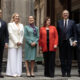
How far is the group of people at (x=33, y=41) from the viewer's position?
11.2 meters

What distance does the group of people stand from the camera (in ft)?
36.7

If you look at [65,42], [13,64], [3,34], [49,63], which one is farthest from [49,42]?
[3,34]

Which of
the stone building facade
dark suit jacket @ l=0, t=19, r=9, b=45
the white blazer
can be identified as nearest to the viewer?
dark suit jacket @ l=0, t=19, r=9, b=45

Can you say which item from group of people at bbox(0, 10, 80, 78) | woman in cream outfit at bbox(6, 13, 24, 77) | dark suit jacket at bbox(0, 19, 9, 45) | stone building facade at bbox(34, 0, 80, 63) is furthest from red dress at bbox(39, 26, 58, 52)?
stone building facade at bbox(34, 0, 80, 63)

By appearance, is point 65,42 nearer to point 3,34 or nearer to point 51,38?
point 51,38

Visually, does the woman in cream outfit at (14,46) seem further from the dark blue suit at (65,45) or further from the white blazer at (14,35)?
the dark blue suit at (65,45)

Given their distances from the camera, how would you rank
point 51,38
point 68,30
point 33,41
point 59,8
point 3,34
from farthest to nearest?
point 59,8, point 68,30, point 51,38, point 33,41, point 3,34

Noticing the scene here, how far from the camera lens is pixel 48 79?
1074 centimetres

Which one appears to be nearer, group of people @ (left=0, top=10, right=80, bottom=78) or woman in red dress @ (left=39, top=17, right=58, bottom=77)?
group of people @ (left=0, top=10, right=80, bottom=78)

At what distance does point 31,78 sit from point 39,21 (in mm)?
15978

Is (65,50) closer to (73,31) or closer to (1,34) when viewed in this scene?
(73,31)

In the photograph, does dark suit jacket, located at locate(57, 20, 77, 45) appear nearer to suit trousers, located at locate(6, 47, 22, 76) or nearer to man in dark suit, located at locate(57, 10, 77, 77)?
man in dark suit, located at locate(57, 10, 77, 77)

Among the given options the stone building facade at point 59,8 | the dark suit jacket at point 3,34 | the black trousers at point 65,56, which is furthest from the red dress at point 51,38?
the stone building facade at point 59,8

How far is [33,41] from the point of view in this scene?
11219 mm
